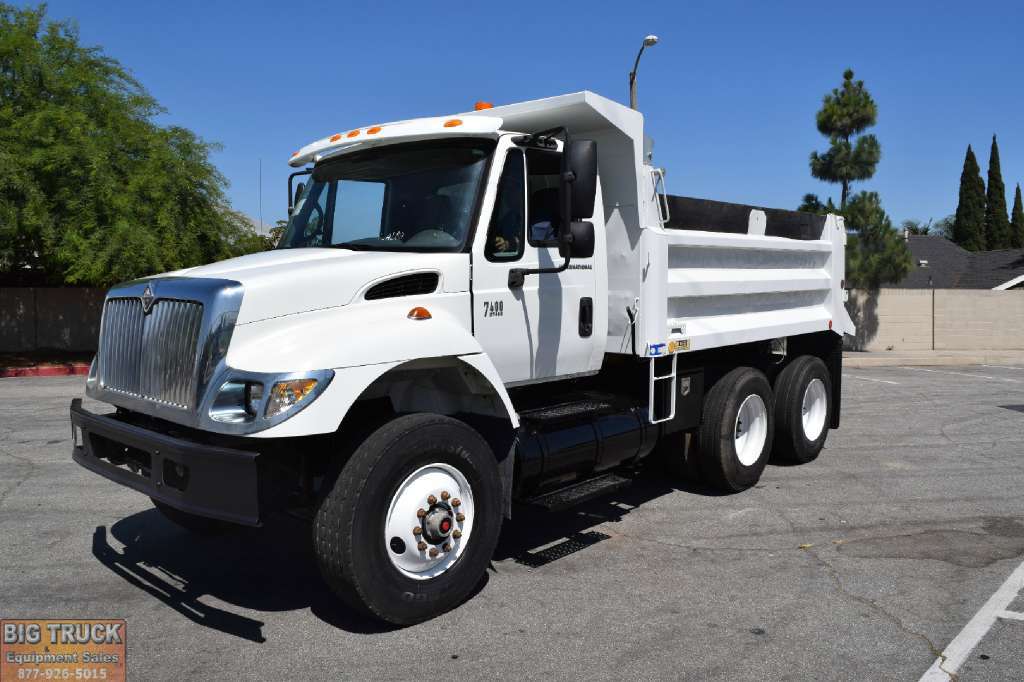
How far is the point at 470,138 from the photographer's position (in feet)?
16.1

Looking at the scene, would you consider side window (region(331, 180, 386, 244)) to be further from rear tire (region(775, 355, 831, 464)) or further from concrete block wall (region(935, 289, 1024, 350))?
concrete block wall (region(935, 289, 1024, 350))

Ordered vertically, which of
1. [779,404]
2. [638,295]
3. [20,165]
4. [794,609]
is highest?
[20,165]

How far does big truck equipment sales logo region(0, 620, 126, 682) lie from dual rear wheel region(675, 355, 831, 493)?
457cm

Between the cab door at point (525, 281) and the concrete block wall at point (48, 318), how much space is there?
750 inches

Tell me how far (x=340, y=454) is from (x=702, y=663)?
80.1 inches

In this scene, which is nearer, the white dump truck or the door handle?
the white dump truck

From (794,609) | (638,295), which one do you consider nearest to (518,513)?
(638,295)

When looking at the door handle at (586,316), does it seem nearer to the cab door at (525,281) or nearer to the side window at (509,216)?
the cab door at (525,281)

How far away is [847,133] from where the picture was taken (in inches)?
851

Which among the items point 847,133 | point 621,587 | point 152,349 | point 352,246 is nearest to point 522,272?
point 352,246

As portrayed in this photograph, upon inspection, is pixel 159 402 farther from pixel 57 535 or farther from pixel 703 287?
pixel 703 287

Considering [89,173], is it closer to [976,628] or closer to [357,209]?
[357,209]

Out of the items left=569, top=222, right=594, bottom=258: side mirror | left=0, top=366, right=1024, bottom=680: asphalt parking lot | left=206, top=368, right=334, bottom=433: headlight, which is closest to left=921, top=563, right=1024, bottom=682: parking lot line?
left=0, top=366, right=1024, bottom=680: asphalt parking lot

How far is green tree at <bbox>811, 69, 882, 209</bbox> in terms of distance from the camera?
21.2m
